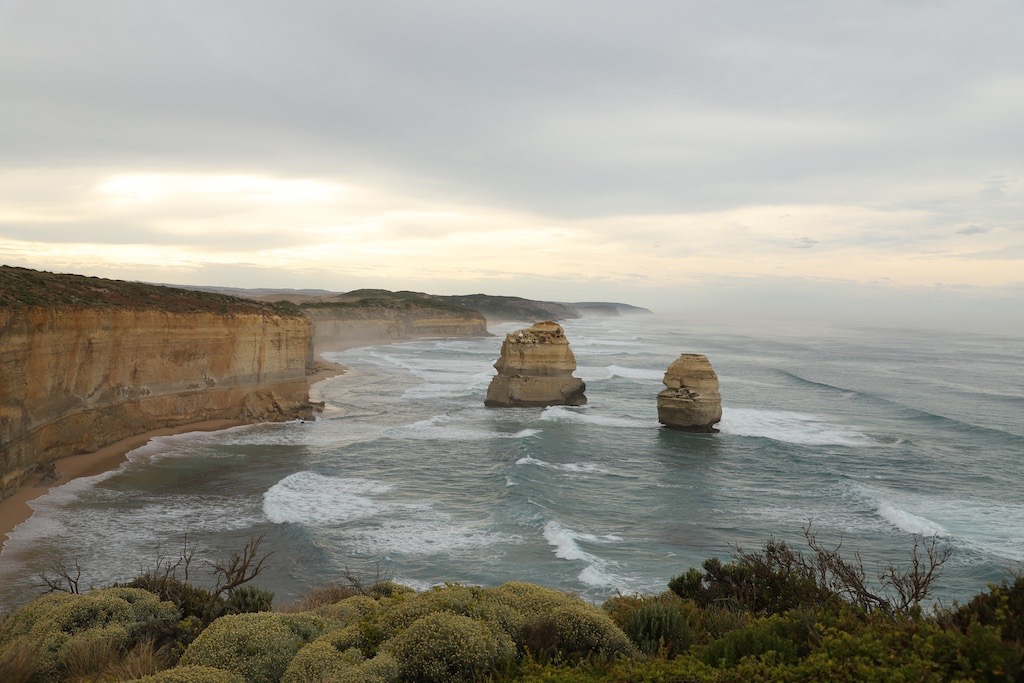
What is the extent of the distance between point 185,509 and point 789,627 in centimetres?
1802

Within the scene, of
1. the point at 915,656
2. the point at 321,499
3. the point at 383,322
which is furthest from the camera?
the point at 383,322

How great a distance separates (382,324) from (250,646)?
94.7 meters

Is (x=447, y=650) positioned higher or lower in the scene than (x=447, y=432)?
higher

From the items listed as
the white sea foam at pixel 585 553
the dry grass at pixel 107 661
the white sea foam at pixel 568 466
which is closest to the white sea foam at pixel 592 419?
the white sea foam at pixel 568 466

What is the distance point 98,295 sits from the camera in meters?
29.7

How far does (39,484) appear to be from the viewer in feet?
72.7

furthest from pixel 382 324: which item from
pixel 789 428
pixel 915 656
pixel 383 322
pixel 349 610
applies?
pixel 915 656

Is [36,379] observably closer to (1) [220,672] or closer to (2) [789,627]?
(1) [220,672]

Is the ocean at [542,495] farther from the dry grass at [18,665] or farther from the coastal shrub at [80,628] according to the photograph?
the dry grass at [18,665]

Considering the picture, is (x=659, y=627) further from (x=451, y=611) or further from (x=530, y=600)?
(x=451, y=611)

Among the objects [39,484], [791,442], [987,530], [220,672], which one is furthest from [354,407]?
[220,672]

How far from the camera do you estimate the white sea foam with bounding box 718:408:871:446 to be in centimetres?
3363

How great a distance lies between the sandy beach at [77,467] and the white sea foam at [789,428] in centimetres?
2492

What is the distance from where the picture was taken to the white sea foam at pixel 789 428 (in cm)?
3363
